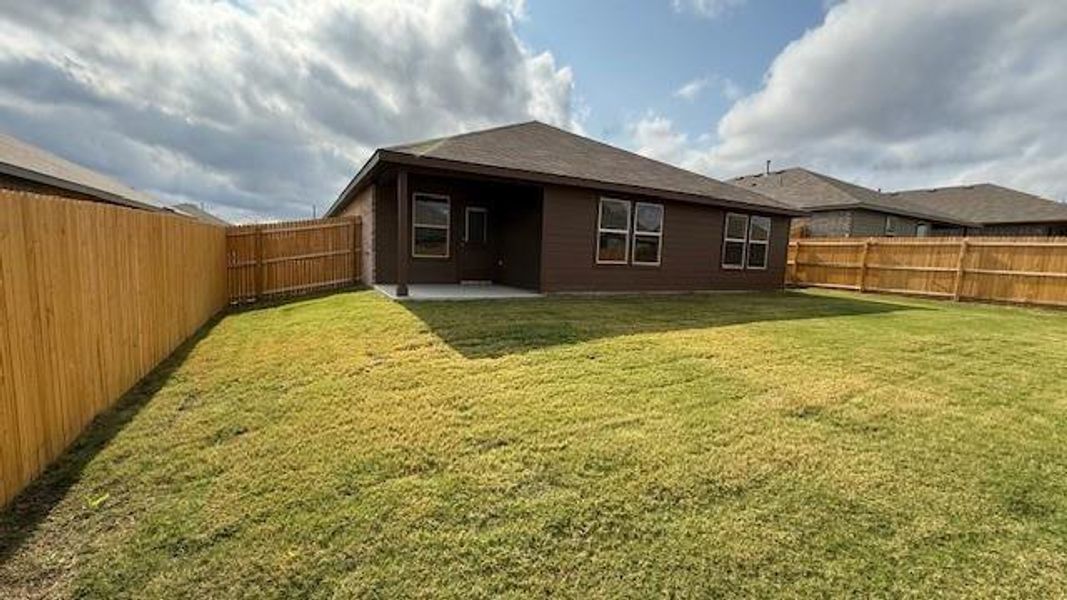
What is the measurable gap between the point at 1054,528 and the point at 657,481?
216 centimetres

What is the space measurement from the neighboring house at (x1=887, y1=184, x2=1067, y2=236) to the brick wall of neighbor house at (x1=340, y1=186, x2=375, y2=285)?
26.8 m

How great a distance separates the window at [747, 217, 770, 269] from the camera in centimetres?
1427

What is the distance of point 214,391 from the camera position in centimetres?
489

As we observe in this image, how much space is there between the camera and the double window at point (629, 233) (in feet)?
37.2

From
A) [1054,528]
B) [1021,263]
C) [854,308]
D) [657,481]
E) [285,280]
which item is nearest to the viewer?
[1054,528]

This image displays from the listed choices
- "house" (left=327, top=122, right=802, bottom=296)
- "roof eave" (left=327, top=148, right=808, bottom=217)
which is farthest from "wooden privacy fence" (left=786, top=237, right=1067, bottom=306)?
"house" (left=327, top=122, right=802, bottom=296)

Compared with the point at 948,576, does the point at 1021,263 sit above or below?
above

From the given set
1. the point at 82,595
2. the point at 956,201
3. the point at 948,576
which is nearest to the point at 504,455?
the point at 82,595

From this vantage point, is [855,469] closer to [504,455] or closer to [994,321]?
[504,455]

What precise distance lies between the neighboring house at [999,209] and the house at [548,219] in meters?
19.3

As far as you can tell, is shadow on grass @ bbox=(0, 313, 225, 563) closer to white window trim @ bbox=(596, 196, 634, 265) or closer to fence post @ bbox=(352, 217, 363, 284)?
fence post @ bbox=(352, 217, 363, 284)

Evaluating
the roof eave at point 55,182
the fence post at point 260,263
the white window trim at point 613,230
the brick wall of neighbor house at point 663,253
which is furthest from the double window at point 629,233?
the roof eave at point 55,182

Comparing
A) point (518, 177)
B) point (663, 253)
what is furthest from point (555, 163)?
point (663, 253)

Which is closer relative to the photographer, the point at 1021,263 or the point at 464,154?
the point at 464,154
